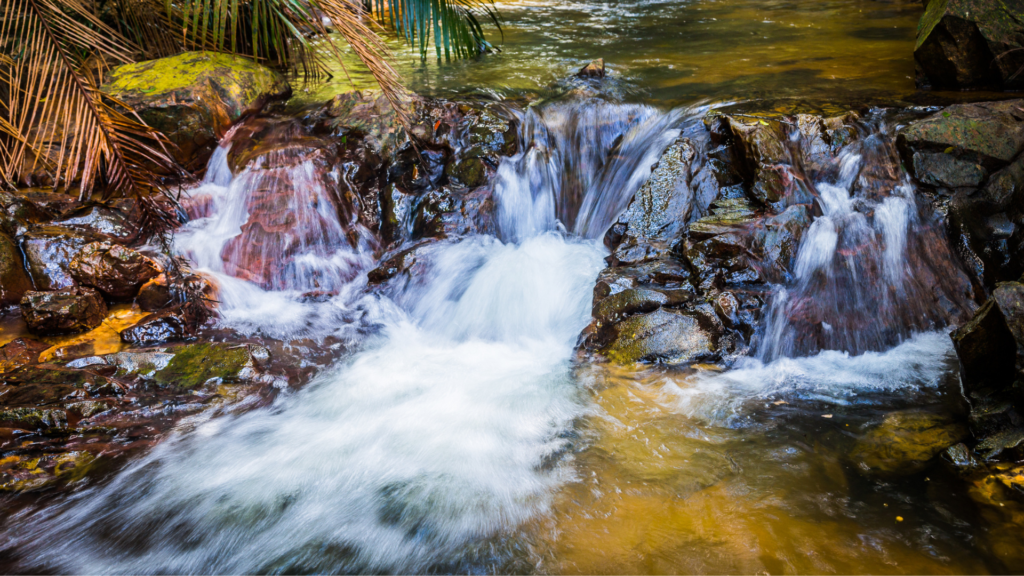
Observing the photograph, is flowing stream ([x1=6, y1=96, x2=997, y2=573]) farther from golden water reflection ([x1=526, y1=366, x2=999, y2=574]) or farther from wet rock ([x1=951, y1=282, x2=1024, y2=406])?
wet rock ([x1=951, y1=282, x2=1024, y2=406])

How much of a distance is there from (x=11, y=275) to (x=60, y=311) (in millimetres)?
752

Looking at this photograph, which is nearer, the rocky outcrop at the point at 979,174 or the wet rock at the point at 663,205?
the rocky outcrop at the point at 979,174

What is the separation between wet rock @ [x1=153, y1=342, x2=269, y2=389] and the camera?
3.97 meters

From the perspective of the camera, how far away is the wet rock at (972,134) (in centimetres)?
429

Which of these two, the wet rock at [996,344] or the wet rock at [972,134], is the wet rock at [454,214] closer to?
the wet rock at [972,134]

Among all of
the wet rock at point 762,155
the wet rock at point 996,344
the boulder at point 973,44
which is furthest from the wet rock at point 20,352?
the boulder at point 973,44

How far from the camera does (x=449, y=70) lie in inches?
295

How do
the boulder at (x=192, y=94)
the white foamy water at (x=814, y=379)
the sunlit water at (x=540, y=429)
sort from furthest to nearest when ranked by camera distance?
the boulder at (x=192, y=94), the white foamy water at (x=814, y=379), the sunlit water at (x=540, y=429)

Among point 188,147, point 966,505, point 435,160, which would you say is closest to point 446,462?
point 966,505

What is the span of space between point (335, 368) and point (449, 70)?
4.72 metres

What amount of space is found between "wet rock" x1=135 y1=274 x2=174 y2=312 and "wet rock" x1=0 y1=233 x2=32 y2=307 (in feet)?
2.78

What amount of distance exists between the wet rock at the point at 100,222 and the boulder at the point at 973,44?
7659mm

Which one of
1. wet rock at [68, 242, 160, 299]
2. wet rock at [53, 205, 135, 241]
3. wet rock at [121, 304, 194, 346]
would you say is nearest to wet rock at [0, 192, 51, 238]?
wet rock at [53, 205, 135, 241]

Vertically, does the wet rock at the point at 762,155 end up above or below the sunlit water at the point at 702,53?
below
